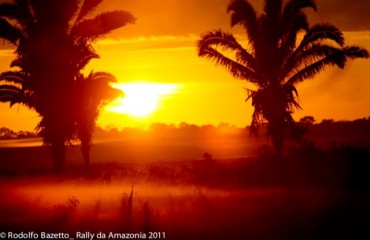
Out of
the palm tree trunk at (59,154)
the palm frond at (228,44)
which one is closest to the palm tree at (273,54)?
the palm frond at (228,44)

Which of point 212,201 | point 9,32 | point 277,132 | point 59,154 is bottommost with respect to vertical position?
point 212,201

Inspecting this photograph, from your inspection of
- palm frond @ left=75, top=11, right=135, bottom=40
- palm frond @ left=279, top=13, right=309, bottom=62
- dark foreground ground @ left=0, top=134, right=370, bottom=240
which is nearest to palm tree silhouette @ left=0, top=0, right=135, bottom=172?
palm frond @ left=75, top=11, right=135, bottom=40

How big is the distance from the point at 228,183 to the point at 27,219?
9418mm

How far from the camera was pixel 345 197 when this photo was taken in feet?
45.3

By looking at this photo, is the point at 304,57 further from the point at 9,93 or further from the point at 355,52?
the point at 9,93

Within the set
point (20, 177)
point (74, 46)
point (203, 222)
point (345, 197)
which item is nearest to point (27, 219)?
point (203, 222)

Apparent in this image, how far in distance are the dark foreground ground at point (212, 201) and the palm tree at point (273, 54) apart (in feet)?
6.24

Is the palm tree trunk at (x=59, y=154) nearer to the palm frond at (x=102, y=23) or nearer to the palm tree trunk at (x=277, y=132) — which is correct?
the palm frond at (x=102, y=23)

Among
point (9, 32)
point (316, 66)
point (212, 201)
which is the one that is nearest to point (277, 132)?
point (316, 66)

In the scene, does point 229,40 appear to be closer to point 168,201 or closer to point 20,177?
point 168,201

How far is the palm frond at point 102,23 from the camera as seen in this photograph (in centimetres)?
1966

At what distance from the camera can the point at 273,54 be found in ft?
69.2

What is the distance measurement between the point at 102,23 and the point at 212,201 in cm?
861

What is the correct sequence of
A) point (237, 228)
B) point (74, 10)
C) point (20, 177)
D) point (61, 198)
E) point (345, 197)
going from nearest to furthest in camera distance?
point (237, 228) → point (345, 197) → point (61, 198) → point (74, 10) → point (20, 177)
